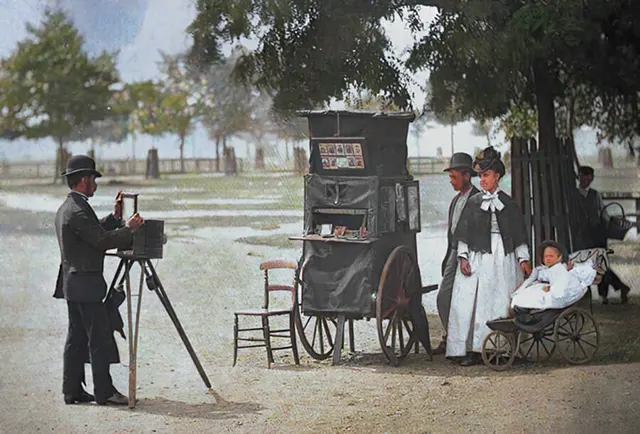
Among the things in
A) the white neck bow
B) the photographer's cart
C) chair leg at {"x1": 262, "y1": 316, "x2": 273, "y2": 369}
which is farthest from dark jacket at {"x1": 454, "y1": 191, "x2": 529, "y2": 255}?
chair leg at {"x1": 262, "y1": 316, "x2": 273, "y2": 369}

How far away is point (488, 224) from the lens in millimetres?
5406

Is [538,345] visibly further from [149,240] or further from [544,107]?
[149,240]

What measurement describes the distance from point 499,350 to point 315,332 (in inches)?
38.3

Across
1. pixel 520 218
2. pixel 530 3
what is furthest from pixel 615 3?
pixel 520 218

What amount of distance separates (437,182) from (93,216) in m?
1.74

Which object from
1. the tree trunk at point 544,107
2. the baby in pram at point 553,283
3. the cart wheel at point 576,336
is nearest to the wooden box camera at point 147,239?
the baby in pram at point 553,283

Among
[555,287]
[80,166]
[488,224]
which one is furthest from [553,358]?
[80,166]

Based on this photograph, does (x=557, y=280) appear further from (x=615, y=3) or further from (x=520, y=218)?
(x=615, y=3)

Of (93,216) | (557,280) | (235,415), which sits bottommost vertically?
(235,415)

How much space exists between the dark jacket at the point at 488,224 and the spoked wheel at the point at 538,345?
1.38 feet

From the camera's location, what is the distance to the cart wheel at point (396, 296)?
5.34m

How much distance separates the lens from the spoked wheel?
5.20 m

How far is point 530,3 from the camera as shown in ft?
16.9

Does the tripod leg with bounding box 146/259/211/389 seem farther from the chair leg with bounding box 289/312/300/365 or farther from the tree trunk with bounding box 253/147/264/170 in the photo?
the tree trunk with bounding box 253/147/264/170
